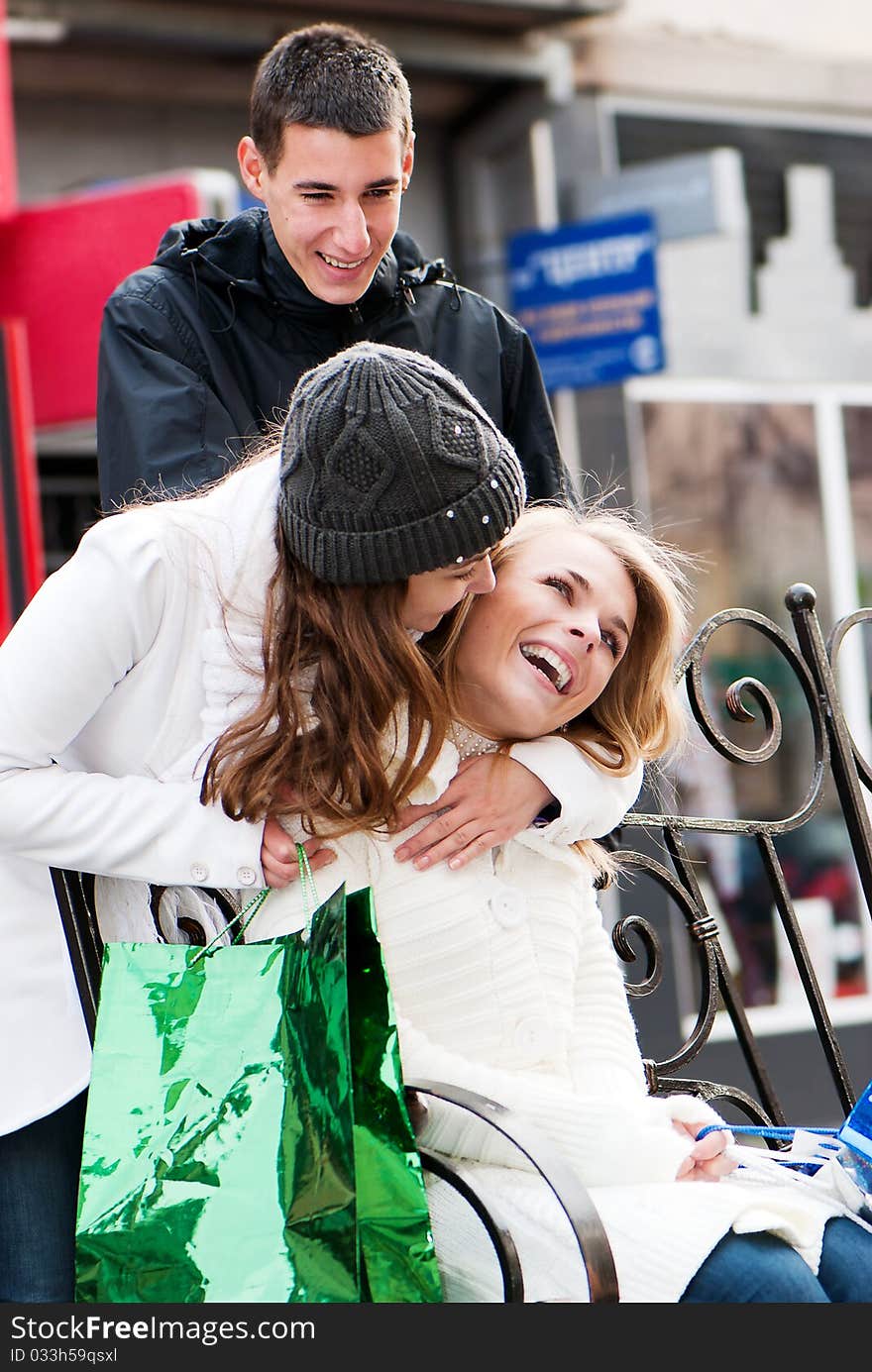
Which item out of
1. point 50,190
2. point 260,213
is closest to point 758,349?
point 50,190

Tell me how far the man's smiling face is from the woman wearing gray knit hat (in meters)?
0.72

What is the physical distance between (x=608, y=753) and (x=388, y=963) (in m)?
0.46

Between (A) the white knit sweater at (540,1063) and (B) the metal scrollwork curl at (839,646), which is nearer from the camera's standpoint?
(A) the white knit sweater at (540,1063)

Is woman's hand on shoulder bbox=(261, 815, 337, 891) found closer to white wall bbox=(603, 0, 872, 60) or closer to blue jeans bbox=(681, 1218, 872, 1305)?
blue jeans bbox=(681, 1218, 872, 1305)

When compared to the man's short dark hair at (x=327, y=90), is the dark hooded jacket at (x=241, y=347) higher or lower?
lower

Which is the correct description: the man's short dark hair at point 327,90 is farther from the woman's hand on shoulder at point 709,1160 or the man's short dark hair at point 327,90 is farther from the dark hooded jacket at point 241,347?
the woman's hand on shoulder at point 709,1160

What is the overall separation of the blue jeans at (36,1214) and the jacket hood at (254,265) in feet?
4.61

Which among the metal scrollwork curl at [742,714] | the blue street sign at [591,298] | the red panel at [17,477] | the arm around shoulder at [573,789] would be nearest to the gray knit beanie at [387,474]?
the arm around shoulder at [573,789]

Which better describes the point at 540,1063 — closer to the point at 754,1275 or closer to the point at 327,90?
the point at 754,1275

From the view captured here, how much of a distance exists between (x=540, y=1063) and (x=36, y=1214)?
2.11ft

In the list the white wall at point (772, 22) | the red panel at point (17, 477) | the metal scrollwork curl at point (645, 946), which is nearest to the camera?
the metal scrollwork curl at point (645, 946)

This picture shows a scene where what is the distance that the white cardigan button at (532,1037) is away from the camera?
7.04 feet

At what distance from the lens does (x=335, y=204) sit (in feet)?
8.98

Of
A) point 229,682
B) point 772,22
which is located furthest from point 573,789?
point 772,22
